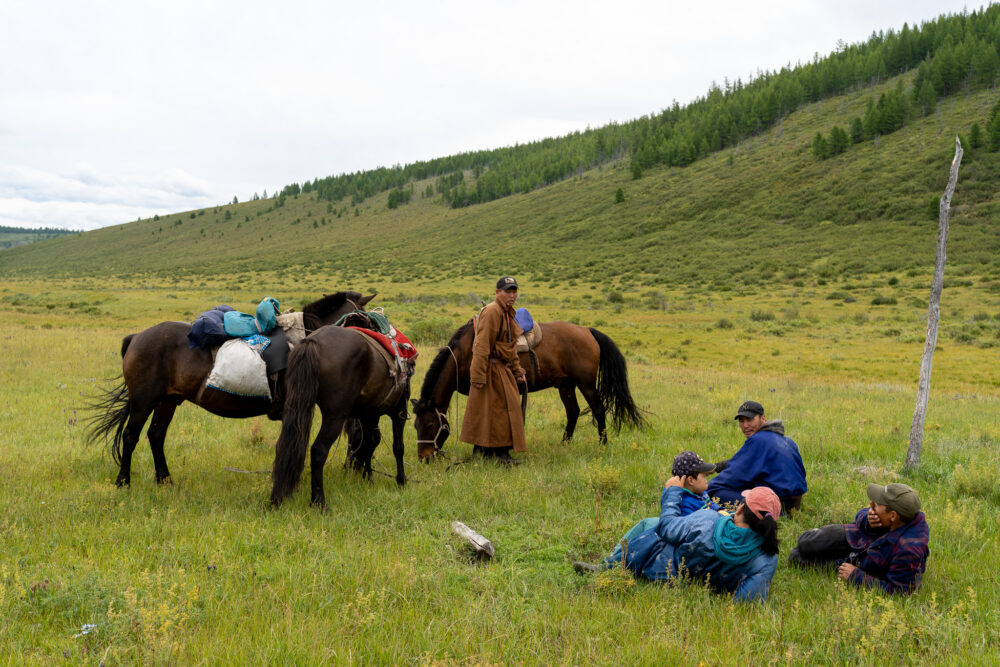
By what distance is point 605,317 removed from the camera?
2958 cm

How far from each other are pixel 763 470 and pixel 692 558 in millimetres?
1500

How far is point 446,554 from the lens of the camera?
163 inches

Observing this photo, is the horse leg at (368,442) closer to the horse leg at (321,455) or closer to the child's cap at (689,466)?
the horse leg at (321,455)

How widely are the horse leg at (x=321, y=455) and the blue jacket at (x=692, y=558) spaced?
8.96 feet

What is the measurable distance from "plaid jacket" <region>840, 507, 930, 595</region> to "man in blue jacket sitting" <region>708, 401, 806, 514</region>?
37.9 inches

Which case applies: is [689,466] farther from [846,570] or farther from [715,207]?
[715,207]

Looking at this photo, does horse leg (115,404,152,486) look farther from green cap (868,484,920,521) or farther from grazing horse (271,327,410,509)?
green cap (868,484,920,521)

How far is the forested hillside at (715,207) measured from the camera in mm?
51938

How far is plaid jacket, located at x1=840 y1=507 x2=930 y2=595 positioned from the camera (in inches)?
141

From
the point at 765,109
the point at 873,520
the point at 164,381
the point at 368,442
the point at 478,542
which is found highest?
the point at 765,109

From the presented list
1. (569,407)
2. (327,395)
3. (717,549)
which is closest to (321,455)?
(327,395)

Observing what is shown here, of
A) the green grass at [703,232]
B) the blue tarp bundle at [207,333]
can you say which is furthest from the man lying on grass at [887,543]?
the green grass at [703,232]

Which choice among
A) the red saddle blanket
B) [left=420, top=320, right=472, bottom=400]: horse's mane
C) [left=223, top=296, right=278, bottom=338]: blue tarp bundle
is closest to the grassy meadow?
[left=420, top=320, right=472, bottom=400]: horse's mane

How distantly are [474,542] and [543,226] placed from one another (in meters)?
89.7
